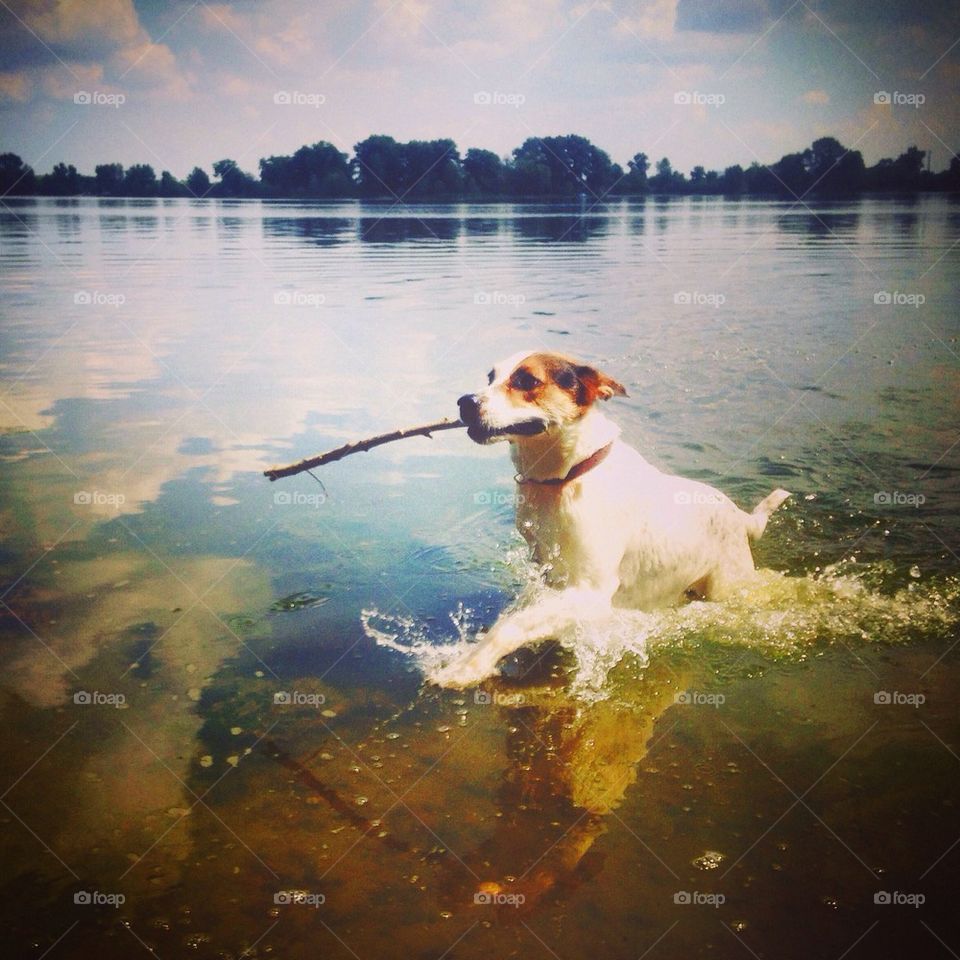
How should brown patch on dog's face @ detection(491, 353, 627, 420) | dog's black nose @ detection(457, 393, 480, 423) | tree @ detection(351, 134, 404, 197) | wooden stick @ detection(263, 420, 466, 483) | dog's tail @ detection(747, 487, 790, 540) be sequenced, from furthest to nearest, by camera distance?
tree @ detection(351, 134, 404, 197) → dog's tail @ detection(747, 487, 790, 540) → wooden stick @ detection(263, 420, 466, 483) → brown patch on dog's face @ detection(491, 353, 627, 420) → dog's black nose @ detection(457, 393, 480, 423)

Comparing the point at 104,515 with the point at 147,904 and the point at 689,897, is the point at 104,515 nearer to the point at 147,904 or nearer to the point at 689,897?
the point at 147,904

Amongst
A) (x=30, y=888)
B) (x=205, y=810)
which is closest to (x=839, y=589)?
(x=205, y=810)

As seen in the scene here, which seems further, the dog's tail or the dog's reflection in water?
the dog's tail

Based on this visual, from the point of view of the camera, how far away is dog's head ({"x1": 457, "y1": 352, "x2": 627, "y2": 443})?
3.93 m

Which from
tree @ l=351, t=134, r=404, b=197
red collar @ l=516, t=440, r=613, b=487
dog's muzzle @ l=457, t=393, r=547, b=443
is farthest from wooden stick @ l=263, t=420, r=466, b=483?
tree @ l=351, t=134, r=404, b=197

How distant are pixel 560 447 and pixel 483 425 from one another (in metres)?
0.48

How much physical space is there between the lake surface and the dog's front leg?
122mm

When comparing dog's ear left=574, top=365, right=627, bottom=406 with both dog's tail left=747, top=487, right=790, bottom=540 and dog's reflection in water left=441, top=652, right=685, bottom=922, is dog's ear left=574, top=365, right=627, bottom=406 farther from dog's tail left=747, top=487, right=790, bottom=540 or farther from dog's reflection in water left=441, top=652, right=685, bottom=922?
dog's tail left=747, top=487, right=790, bottom=540

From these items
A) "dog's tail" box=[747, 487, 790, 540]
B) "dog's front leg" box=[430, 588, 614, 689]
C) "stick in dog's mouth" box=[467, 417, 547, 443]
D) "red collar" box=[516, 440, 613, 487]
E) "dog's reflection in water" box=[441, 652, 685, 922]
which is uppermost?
"stick in dog's mouth" box=[467, 417, 547, 443]

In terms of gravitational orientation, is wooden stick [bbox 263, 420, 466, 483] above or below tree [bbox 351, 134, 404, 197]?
below

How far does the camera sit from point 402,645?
4.34 m

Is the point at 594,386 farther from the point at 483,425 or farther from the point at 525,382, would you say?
the point at 483,425

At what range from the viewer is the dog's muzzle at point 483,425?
12.8 feet

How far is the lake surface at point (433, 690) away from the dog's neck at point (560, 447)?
0.90 m
